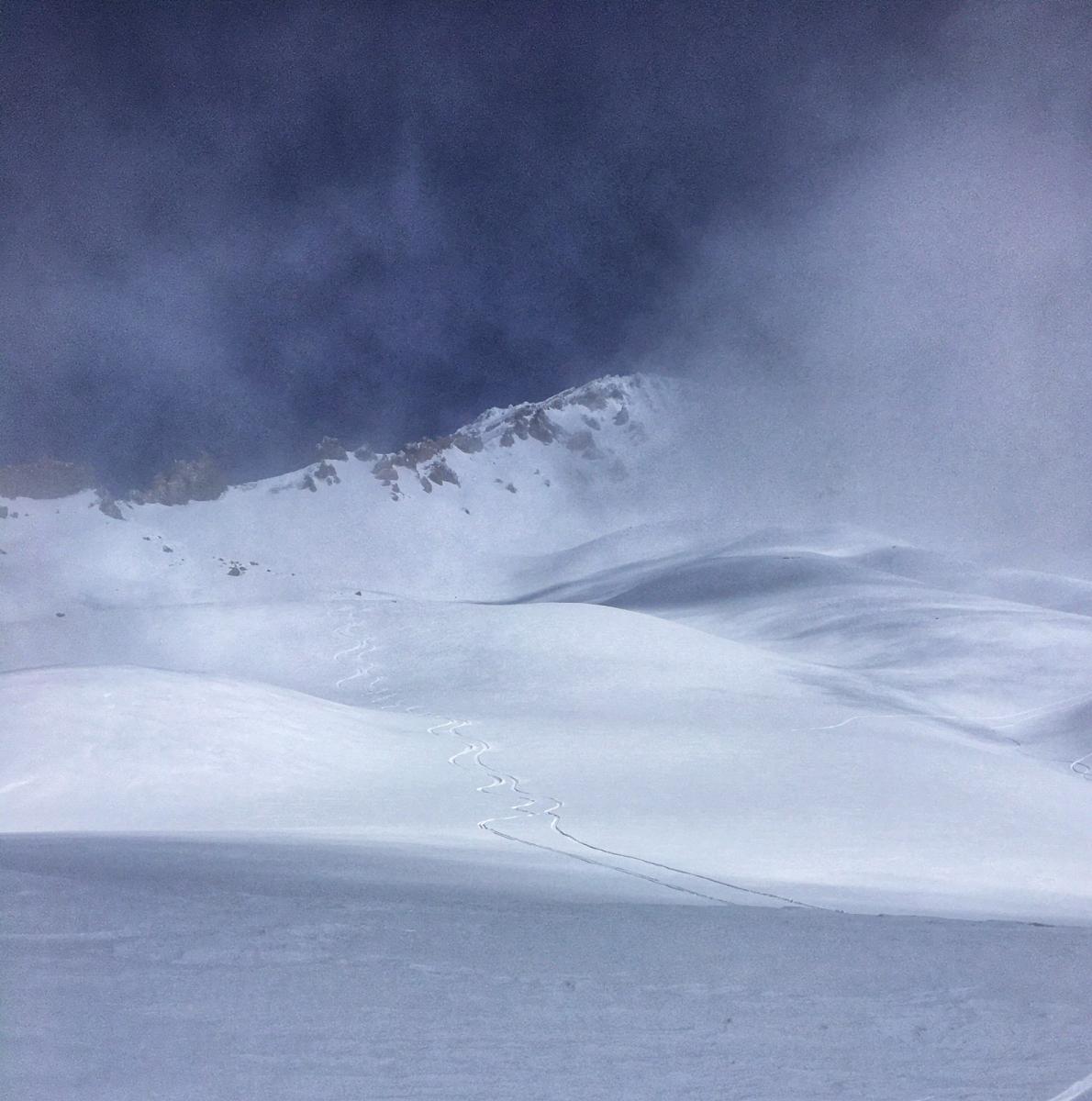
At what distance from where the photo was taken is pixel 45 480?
5269cm

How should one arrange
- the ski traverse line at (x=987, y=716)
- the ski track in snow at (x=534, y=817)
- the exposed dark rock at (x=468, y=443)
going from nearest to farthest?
the ski track in snow at (x=534, y=817) < the ski traverse line at (x=987, y=716) < the exposed dark rock at (x=468, y=443)

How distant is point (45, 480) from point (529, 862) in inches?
2002

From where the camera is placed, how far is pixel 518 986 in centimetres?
404

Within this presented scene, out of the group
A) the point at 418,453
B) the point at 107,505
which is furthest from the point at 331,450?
the point at 107,505

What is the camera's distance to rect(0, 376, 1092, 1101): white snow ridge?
3445 millimetres

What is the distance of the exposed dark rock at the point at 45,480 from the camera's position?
4866 centimetres

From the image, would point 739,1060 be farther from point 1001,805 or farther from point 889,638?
point 889,638

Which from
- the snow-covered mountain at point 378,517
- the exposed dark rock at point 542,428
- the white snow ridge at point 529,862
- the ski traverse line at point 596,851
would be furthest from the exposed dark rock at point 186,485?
the ski traverse line at point 596,851

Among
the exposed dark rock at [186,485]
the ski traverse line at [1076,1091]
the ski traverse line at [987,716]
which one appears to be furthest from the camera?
the exposed dark rock at [186,485]

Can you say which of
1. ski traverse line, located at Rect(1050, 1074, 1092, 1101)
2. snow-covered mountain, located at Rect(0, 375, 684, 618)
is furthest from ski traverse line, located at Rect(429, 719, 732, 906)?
snow-covered mountain, located at Rect(0, 375, 684, 618)

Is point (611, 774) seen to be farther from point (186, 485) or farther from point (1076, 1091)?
point (186, 485)

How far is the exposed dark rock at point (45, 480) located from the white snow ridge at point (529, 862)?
2695cm

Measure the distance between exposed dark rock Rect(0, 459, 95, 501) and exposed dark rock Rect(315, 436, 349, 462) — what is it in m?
32.8

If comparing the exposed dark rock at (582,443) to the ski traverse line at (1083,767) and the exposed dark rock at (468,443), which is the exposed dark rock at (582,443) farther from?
the ski traverse line at (1083,767)
